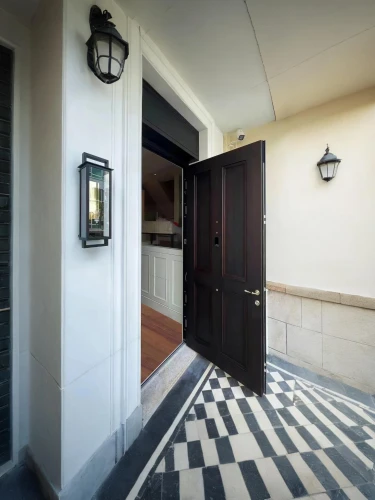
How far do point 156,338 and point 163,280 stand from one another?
0.98 metres

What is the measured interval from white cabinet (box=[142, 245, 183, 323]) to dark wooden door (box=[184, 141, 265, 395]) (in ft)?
2.05

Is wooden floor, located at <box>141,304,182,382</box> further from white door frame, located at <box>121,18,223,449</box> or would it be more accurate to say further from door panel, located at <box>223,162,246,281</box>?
door panel, located at <box>223,162,246,281</box>

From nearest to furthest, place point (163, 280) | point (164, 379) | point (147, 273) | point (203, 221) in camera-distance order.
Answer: point (164, 379) → point (203, 221) → point (163, 280) → point (147, 273)

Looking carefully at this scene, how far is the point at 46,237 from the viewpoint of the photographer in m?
1.02

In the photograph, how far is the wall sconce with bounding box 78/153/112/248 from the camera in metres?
0.95

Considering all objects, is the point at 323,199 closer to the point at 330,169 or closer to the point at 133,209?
the point at 330,169

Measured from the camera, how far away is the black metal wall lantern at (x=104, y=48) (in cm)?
92

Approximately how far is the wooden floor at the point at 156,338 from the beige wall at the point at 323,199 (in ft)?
4.91

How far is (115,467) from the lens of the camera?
117 cm

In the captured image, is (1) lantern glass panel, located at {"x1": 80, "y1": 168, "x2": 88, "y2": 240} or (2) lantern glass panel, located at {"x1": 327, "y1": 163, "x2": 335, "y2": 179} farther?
(2) lantern glass panel, located at {"x1": 327, "y1": 163, "x2": 335, "y2": 179}

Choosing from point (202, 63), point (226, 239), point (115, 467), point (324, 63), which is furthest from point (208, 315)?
point (324, 63)

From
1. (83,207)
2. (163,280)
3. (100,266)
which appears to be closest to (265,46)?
(83,207)

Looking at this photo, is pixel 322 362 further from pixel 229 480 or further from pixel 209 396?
pixel 229 480

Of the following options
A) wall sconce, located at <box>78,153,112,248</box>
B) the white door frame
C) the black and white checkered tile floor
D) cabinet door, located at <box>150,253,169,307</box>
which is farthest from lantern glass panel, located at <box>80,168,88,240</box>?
cabinet door, located at <box>150,253,169,307</box>
